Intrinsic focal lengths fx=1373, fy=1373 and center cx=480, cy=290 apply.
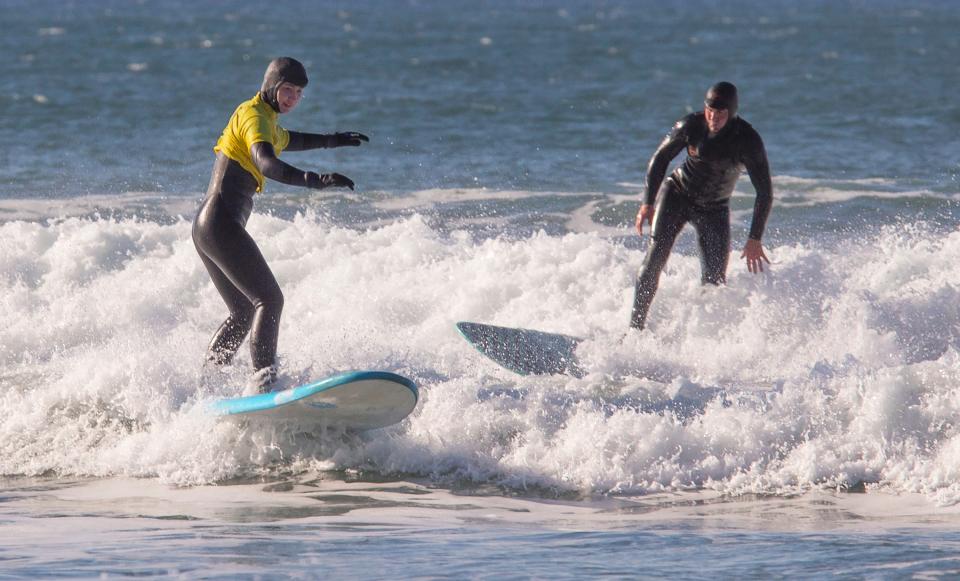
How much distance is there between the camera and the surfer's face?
679 cm

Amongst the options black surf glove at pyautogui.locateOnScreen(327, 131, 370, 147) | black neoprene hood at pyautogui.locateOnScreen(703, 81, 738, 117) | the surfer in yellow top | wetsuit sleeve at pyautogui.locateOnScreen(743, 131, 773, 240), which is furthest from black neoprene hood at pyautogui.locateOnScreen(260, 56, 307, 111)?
wetsuit sleeve at pyautogui.locateOnScreen(743, 131, 773, 240)

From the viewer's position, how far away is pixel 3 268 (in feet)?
37.4

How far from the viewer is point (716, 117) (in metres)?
8.20

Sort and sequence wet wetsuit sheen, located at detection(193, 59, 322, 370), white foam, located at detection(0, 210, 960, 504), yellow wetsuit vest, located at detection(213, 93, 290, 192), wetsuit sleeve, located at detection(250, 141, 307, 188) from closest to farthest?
wetsuit sleeve, located at detection(250, 141, 307, 188) → yellow wetsuit vest, located at detection(213, 93, 290, 192) → wet wetsuit sheen, located at detection(193, 59, 322, 370) → white foam, located at detection(0, 210, 960, 504)

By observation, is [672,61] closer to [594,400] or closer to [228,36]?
[228,36]

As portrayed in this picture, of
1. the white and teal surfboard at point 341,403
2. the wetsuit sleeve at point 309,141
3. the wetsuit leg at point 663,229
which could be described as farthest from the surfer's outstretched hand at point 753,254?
the wetsuit sleeve at point 309,141

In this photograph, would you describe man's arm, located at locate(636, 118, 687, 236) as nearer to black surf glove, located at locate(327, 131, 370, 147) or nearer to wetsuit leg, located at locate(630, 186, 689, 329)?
wetsuit leg, located at locate(630, 186, 689, 329)

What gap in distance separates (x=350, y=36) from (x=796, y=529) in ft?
143

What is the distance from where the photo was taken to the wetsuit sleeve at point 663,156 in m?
8.32

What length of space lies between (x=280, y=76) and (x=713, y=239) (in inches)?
128

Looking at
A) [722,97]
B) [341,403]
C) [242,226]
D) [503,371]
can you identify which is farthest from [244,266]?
[722,97]

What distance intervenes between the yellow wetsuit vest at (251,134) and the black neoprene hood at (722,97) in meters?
2.56

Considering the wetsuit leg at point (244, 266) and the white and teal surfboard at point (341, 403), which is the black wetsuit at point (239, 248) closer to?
the wetsuit leg at point (244, 266)

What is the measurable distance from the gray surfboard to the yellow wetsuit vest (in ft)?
7.41
